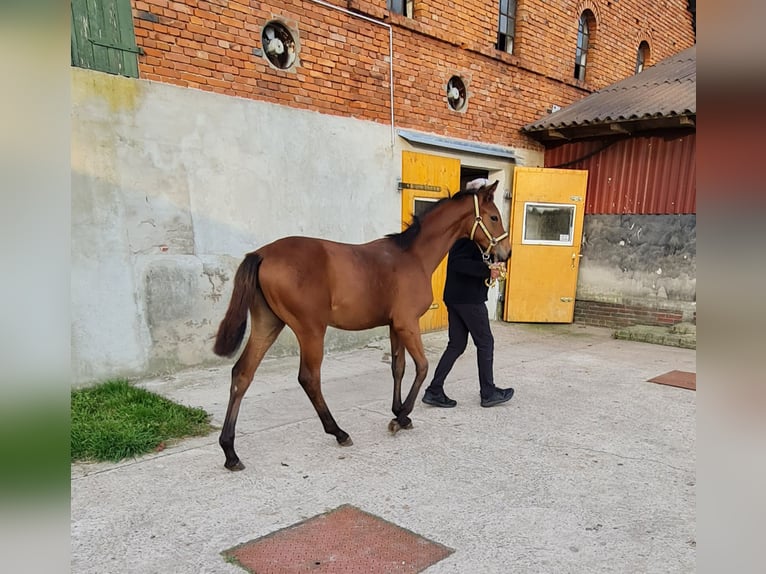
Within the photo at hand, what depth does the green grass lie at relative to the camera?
11.0 feet

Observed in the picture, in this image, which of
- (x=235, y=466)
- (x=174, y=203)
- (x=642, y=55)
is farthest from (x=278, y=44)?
(x=642, y=55)

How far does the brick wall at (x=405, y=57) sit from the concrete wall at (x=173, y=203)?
28 cm

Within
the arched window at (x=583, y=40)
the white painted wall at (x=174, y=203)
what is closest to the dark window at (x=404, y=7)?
the white painted wall at (x=174, y=203)

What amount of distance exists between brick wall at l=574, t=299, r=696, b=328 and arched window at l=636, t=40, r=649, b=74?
5.91 meters

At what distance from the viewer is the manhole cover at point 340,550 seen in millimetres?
2254

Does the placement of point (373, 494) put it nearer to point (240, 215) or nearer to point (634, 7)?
point (240, 215)

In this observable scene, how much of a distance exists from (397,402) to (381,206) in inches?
137

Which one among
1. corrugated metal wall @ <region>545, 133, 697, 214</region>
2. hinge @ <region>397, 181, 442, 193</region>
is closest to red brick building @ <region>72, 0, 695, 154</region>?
hinge @ <region>397, 181, 442, 193</region>

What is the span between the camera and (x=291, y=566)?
225 cm

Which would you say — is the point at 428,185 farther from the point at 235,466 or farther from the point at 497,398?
the point at 235,466

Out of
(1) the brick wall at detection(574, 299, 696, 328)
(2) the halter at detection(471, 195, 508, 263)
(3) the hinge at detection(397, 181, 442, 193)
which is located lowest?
(1) the brick wall at detection(574, 299, 696, 328)

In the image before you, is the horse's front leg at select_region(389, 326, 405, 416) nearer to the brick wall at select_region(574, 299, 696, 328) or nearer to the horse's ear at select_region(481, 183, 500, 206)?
the horse's ear at select_region(481, 183, 500, 206)

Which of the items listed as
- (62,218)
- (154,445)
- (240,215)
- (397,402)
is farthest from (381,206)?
(62,218)

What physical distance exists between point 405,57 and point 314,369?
497 cm
